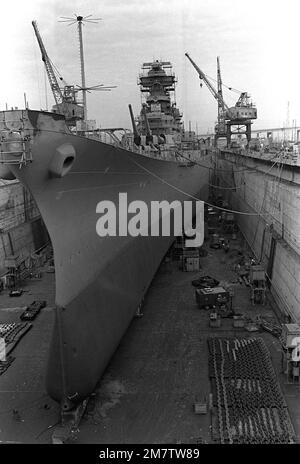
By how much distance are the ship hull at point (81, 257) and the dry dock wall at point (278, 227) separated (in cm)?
371

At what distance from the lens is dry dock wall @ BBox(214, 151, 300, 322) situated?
939cm

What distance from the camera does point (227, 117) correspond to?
126ft

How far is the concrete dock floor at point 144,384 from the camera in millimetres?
5918

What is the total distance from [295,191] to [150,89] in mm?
16595

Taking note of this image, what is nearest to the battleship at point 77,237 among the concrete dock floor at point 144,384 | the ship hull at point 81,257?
the ship hull at point 81,257

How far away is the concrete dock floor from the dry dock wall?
86cm

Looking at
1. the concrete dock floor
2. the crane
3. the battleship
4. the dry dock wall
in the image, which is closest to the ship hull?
the battleship

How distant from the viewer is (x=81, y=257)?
253 inches

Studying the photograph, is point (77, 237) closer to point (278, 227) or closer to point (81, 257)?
point (81, 257)

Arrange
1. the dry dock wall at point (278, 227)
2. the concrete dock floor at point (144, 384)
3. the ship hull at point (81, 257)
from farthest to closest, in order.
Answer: the dry dock wall at point (278, 227), the concrete dock floor at point (144, 384), the ship hull at point (81, 257)

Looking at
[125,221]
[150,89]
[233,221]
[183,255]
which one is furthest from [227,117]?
[125,221]

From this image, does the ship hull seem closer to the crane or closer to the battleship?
the battleship

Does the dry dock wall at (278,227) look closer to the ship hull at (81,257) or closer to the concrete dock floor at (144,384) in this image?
the concrete dock floor at (144,384)
